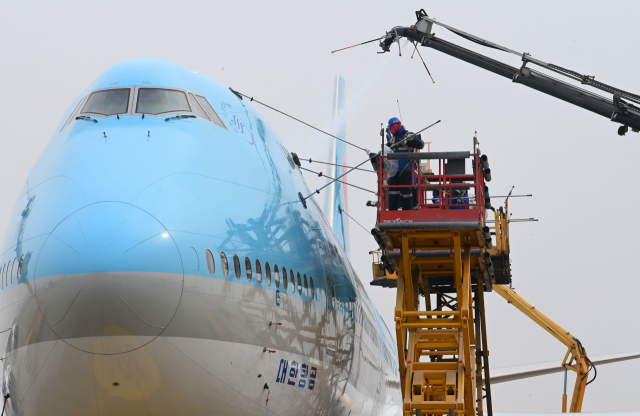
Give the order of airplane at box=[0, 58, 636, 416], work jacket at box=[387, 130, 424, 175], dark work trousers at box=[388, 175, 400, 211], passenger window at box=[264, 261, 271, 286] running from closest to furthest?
1. airplane at box=[0, 58, 636, 416]
2. passenger window at box=[264, 261, 271, 286]
3. dark work trousers at box=[388, 175, 400, 211]
4. work jacket at box=[387, 130, 424, 175]

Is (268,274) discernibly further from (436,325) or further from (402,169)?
(402,169)

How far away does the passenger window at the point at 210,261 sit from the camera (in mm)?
7500

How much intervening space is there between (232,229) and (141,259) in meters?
1.47

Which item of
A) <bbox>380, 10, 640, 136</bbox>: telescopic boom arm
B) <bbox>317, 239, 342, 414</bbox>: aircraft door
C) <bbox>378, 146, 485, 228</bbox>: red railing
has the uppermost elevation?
<bbox>380, 10, 640, 136</bbox>: telescopic boom arm

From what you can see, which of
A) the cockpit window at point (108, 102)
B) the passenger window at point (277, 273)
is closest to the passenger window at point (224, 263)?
the passenger window at point (277, 273)

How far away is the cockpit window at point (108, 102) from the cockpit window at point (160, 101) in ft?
0.59

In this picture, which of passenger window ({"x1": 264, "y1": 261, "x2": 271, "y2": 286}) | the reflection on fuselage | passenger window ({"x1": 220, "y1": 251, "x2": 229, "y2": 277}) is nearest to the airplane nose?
the reflection on fuselage

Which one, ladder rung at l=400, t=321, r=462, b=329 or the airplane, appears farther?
ladder rung at l=400, t=321, r=462, b=329

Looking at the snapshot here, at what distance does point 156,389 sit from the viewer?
704 centimetres

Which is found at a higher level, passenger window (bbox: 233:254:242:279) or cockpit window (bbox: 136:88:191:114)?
cockpit window (bbox: 136:88:191:114)

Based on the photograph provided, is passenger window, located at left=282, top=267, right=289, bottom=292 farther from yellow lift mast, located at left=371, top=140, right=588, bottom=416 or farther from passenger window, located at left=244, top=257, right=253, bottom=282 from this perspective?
yellow lift mast, located at left=371, top=140, right=588, bottom=416

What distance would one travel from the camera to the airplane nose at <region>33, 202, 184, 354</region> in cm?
672

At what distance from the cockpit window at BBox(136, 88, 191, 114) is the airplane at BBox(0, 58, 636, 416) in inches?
0.9

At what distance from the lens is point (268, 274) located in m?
8.55
